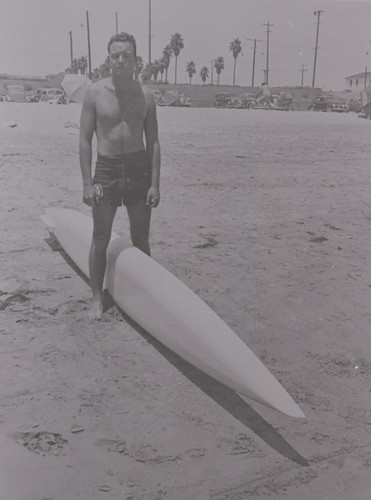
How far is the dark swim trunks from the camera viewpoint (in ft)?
12.5

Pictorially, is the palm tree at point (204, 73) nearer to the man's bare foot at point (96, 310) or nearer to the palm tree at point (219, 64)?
the palm tree at point (219, 64)

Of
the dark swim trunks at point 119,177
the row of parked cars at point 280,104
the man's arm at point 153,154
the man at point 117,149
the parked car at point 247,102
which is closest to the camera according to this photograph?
the man at point 117,149

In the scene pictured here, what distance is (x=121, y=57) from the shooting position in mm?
3584

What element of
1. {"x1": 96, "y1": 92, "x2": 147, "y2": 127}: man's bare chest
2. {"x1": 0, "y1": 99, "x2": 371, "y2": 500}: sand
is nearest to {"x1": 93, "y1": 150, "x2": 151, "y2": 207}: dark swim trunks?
{"x1": 96, "y1": 92, "x2": 147, "y2": 127}: man's bare chest

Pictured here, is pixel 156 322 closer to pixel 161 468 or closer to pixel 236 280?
pixel 161 468

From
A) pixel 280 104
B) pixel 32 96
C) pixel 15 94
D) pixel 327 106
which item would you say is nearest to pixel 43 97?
pixel 32 96

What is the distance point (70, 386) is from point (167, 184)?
6265 mm

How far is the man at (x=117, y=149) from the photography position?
12.1 ft

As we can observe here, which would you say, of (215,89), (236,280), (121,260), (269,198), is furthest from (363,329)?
(215,89)

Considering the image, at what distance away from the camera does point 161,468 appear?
2.51m

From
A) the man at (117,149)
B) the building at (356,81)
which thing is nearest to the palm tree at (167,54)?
the building at (356,81)

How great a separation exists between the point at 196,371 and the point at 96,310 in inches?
40.9

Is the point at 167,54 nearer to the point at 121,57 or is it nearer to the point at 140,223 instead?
the point at 140,223

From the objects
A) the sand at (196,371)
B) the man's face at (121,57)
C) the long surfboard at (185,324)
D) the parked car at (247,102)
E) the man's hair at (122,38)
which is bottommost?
the sand at (196,371)
